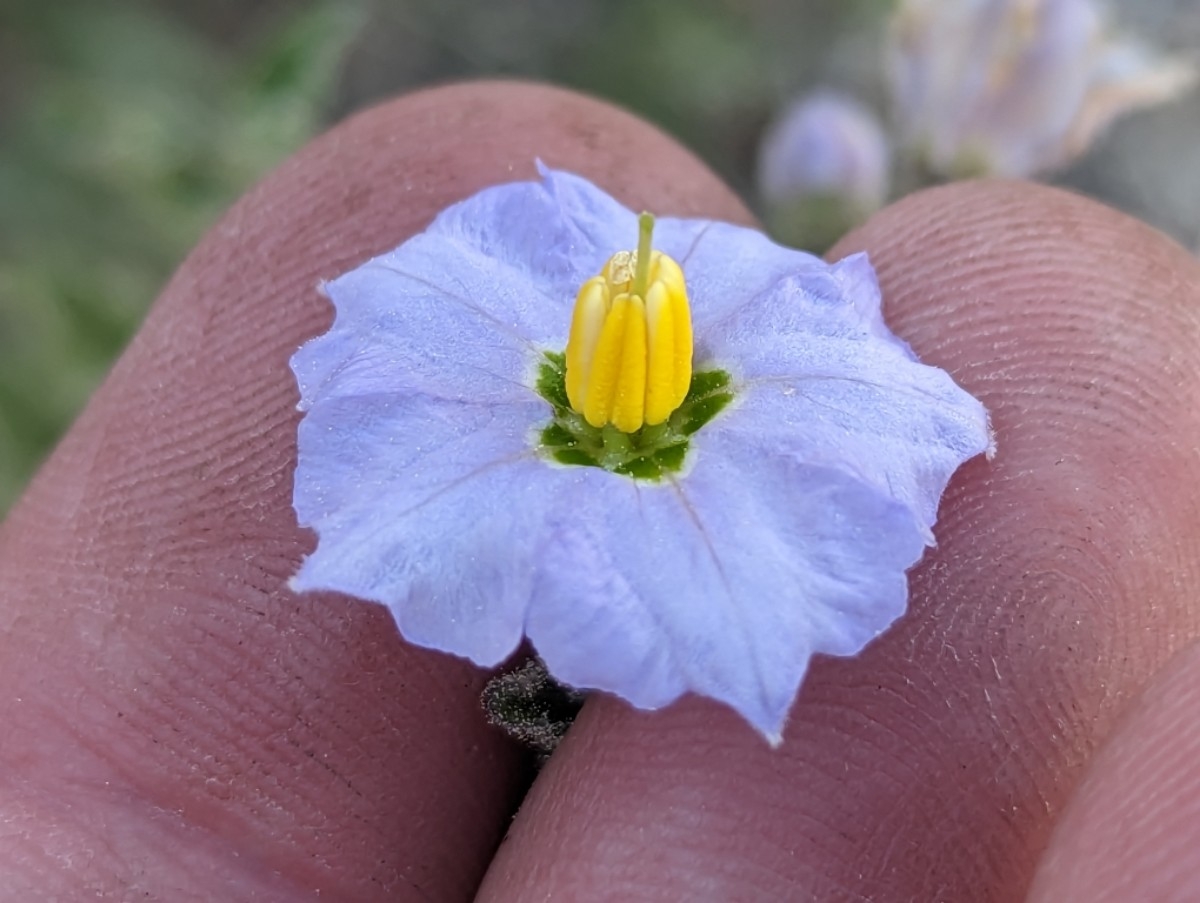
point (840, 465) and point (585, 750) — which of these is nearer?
point (840, 465)

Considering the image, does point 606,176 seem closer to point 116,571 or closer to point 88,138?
point 116,571

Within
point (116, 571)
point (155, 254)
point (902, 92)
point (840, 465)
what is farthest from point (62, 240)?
point (840, 465)

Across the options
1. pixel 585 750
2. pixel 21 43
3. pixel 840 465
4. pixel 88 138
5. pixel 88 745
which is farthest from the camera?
pixel 21 43

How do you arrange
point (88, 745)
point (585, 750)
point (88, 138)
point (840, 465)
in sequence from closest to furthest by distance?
point (840, 465) < point (585, 750) < point (88, 745) < point (88, 138)

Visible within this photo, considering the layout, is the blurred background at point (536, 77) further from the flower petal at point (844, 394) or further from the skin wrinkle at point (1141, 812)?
the skin wrinkle at point (1141, 812)

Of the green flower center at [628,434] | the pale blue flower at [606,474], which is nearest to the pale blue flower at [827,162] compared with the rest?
the pale blue flower at [606,474]

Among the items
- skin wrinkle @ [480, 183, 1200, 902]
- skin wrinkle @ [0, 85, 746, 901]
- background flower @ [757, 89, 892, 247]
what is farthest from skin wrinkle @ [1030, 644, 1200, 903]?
background flower @ [757, 89, 892, 247]

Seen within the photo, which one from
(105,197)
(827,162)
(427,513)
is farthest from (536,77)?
(427,513)
